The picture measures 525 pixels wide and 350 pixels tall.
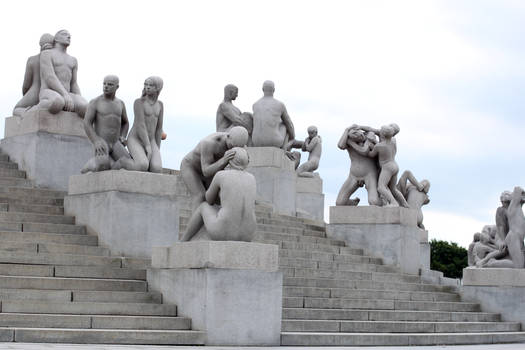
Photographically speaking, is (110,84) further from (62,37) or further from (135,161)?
(62,37)

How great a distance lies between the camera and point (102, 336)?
1232 cm

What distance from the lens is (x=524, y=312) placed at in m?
19.2

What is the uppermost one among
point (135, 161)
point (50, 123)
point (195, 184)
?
point (50, 123)

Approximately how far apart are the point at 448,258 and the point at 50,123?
40438mm

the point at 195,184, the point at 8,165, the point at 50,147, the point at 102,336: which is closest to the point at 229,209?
the point at 195,184

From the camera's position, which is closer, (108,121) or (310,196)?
(108,121)

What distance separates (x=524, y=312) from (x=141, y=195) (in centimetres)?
804

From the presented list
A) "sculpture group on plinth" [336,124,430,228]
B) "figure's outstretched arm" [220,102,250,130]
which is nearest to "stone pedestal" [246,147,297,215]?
"figure's outstretched arm" [220,102,250,130]

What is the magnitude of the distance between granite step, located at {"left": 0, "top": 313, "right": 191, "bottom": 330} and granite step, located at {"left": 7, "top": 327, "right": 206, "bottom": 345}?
1.06ft

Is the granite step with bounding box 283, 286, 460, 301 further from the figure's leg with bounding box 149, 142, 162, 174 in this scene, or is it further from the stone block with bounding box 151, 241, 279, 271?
the figure's leg with bounding box 149, 142, 162, 174

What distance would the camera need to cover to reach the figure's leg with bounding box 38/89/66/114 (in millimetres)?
18516

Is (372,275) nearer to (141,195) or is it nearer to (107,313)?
(141,195)

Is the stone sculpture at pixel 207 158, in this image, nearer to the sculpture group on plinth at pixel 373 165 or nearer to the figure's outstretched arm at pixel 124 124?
the figure's outstretched arm at pixel 124 124

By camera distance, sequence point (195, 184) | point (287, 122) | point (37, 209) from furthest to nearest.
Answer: point (287, 122), point (37, 209), point (195, 184)
